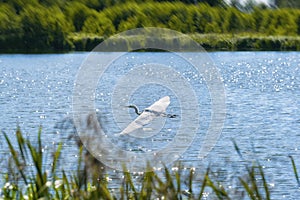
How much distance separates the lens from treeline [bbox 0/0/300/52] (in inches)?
1980

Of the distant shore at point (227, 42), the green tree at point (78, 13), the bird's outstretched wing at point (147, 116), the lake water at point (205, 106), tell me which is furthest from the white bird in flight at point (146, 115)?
the green tree at point (78, 13)

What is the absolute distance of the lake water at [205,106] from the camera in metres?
13.2

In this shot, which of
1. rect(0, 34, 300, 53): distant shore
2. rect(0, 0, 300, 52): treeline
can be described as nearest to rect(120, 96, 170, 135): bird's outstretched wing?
rect(0, 34, 300, 53): distant shore

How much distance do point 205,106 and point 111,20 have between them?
35413 mm

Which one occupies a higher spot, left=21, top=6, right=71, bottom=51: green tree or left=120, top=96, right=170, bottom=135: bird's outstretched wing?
left=21, top=6, right=71, bottom=51: green tree

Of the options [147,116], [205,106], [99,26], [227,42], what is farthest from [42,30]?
[147,116]

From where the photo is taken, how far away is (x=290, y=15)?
61812 millimetres

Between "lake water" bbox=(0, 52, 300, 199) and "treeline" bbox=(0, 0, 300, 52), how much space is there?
3882 millimetres

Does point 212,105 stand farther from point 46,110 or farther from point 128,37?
point 128,37

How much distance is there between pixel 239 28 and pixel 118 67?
832 inches

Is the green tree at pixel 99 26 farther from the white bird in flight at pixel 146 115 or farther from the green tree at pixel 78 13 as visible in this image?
the white bird in flight at pixel 146 115

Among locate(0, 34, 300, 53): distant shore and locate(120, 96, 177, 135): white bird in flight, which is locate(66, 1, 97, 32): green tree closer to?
locate(0, 34, 300, 53): distant shore

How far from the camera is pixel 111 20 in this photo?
57844 mm

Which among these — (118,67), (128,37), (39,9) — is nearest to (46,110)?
(118,67)
